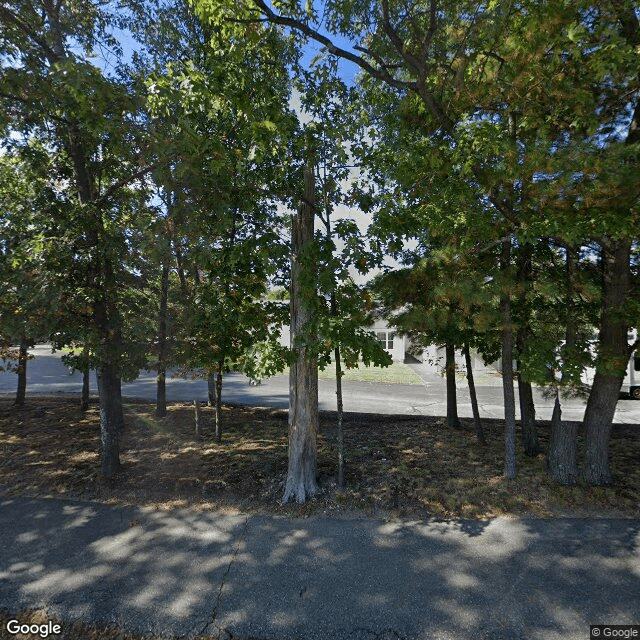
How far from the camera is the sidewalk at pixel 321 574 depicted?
10.5 ft

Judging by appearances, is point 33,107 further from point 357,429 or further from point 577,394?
point 577,394

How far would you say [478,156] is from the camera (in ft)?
15.1

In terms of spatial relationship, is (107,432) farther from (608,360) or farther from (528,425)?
(608,360)

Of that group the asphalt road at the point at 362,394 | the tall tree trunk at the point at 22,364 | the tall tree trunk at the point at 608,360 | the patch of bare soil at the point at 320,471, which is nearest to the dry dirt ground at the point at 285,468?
the patch of bare soil at the point at 320,471

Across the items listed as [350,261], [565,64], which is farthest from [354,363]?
[565,64]

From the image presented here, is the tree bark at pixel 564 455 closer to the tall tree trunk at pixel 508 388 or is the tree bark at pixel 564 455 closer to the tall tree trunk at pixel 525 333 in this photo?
the tall tree trunk at pixel 508 388

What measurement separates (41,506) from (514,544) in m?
6.23

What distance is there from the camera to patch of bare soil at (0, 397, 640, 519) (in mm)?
5148

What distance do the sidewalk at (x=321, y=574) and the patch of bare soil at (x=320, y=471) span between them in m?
0.39

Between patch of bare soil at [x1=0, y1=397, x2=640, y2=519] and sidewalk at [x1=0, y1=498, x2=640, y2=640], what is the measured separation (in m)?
0.39

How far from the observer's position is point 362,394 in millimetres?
13844

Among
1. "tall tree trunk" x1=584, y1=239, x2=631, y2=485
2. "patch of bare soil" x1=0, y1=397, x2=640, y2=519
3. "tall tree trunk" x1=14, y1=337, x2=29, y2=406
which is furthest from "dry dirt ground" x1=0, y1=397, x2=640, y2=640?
"tall tree trunk" x1=14, y1=337, x2=29, y2=406

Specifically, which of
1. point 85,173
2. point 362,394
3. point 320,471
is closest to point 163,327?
point 85,173

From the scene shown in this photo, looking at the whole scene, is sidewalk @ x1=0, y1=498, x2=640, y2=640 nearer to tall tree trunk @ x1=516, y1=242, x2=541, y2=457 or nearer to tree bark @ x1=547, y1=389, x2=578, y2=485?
tree bark @ x1=547, y1=389, x2=578, y2=485
